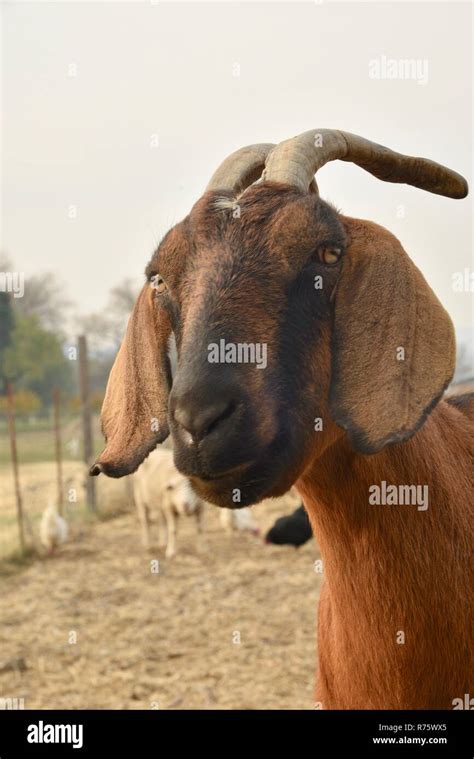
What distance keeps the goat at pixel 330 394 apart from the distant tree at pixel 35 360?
41.4 ft

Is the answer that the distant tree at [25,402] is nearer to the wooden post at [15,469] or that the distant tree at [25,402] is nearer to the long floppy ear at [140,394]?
the wooden post at [15,469]

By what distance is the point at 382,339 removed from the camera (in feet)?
8.85

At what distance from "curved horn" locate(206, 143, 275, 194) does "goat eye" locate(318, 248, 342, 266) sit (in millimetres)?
484

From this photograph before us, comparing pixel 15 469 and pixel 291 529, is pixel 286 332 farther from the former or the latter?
pixel 15 469

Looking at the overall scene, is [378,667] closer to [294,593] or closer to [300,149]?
[300,149]

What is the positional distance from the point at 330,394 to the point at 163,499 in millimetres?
10471

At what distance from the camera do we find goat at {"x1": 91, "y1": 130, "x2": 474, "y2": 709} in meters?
2.46

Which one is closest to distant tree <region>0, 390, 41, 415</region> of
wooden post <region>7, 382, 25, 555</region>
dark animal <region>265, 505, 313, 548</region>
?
wooden post <region>7, 382, 25, 555</region>

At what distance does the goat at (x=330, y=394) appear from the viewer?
246cm

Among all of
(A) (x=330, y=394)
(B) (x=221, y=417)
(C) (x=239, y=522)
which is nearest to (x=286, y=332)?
(A) (x=330, y=394)

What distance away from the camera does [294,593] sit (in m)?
10.1
